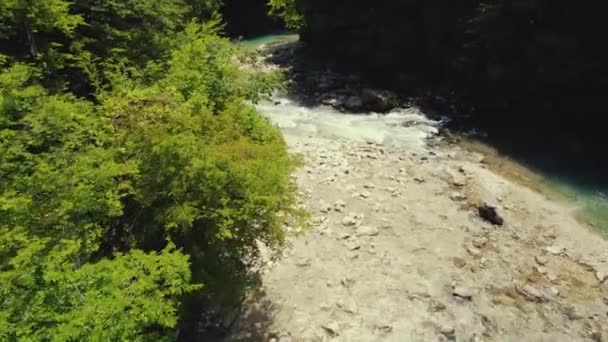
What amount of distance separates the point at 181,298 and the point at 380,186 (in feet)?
26.1

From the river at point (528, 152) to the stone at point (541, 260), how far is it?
245 centimetres

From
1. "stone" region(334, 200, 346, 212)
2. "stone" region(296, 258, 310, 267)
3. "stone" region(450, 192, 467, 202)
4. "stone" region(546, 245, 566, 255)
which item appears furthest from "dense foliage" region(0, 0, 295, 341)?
"stone" region(546, 245, 566, 255)

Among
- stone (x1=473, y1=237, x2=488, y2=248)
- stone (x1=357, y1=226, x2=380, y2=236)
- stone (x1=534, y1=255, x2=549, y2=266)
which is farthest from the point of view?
stone (x1=357, y1=226, x2=380, y2=236)

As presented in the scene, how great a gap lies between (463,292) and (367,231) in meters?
3.03

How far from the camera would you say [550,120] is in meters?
19.8

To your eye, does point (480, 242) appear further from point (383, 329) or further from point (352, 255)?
point (383, 329)

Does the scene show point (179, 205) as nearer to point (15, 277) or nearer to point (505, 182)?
point (15, 277)

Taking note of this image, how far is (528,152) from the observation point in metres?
17.2

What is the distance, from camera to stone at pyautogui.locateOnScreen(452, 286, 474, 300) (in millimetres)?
10664

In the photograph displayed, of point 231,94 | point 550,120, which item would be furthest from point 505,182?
point 231,94

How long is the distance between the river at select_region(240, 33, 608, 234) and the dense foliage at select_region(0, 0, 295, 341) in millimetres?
8219

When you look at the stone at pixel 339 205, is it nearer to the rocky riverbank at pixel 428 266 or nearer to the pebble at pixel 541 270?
the rocky riverbank at pixel 428 266

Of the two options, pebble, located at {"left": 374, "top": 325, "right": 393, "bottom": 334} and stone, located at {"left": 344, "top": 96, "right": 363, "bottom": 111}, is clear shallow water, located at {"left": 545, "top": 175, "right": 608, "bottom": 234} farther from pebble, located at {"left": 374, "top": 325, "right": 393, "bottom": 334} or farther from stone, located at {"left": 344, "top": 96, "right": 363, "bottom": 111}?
stone, located at {"left": 344, "top": 96, "right": 363, "bottom": 111}

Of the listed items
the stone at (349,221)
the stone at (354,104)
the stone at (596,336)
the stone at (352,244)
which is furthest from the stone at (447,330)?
the stone at (354,104)
